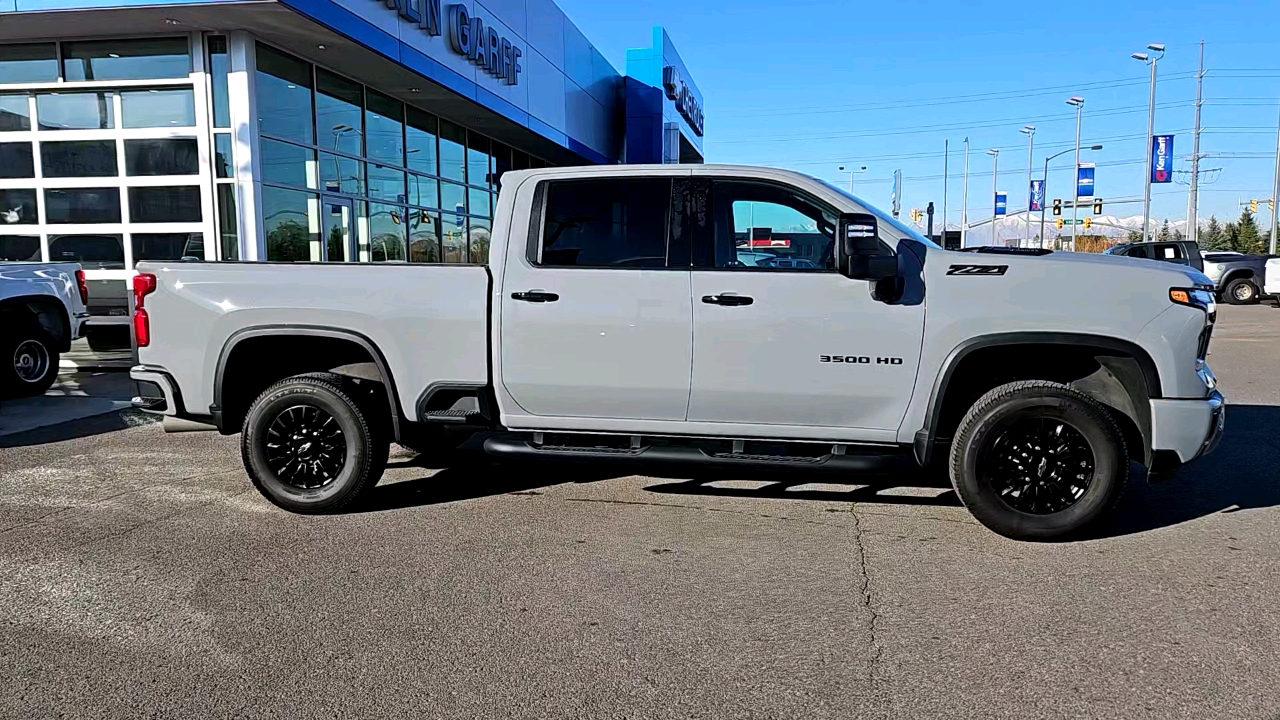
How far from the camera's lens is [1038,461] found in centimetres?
486

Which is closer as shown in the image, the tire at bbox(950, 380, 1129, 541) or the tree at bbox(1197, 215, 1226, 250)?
the tire at bbox(950, 380, 1129, 541)

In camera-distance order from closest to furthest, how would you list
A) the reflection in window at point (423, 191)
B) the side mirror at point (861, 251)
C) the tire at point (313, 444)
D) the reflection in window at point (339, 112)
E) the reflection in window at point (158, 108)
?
the side mirror at point (861, 251), the tire at point (313, 444), the reflection in window at point (158, 108), the reflection in window at point (339, 112), the reflection in window at point (423, 191)

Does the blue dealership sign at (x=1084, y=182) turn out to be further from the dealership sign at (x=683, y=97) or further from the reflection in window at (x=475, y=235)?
the reflection in window at (x=475, y=235)

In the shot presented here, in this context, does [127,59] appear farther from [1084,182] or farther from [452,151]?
[1084,182]

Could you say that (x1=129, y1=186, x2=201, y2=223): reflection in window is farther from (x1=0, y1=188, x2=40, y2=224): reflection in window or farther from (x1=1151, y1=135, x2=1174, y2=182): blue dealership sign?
(x1=1151, y1=135, x2=1174, y2=182): blue dealership sign

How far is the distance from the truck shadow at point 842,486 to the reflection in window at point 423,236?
535 inches

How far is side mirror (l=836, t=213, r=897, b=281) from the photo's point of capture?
15.1 ft

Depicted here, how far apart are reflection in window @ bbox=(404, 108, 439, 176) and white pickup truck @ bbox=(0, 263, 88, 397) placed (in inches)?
383

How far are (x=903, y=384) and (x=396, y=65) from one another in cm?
1254

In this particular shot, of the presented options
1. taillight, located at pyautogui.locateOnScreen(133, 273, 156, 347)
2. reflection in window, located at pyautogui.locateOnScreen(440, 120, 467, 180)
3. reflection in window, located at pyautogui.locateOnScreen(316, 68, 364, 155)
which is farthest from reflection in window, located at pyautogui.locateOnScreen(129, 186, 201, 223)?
taillight, located at pyautogui.locateOnScreen(133, 273, 156, 347)

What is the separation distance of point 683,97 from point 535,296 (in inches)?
1251

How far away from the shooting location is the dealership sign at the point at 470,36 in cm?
1507

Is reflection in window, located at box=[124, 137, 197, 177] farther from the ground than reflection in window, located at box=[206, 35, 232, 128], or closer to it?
closer to it

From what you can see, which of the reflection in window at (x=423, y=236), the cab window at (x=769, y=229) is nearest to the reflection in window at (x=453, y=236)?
the reflection in window at (x=423, y=236)
